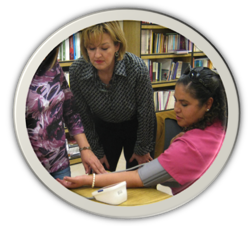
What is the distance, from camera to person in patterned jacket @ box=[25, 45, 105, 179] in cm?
135

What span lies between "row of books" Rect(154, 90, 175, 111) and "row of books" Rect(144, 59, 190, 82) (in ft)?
0.22

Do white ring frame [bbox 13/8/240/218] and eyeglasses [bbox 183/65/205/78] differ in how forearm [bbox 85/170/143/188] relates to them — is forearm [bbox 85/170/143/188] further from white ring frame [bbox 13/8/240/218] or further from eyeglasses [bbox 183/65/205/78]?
eyeglasses [bbox 183/65/205/78]

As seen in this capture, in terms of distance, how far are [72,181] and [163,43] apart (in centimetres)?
83

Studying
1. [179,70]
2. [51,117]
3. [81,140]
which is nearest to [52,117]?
[51,117]

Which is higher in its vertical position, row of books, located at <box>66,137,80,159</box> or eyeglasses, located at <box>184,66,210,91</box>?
eyeglasses, located at <box>184,66,210,91</box>

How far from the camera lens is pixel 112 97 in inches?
54.2

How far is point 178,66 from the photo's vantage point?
1.42 m

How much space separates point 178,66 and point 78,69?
492mm

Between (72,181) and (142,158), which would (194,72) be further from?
(72,181)

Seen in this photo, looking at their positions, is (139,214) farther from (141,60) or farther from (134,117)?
(141,60)

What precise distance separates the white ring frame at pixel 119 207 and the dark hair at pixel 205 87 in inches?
1.5

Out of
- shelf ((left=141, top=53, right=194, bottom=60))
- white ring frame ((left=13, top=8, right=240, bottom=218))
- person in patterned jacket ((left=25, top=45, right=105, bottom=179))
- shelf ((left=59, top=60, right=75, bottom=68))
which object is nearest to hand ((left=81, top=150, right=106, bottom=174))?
person in patterned jacket ((left=25, top=45, right=105, bottom=179))

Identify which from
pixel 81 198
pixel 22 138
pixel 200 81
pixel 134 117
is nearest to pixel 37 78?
pixel 22 138

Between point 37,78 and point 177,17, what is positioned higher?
point 177,17
